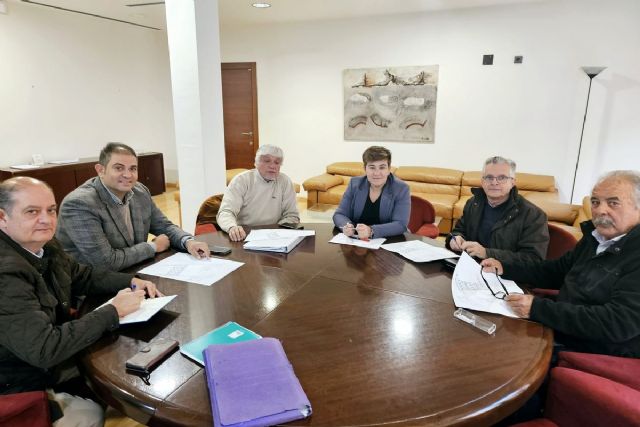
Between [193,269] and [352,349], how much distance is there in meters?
0.88

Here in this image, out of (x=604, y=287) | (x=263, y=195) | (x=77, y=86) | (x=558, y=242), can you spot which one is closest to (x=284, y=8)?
(x=77, y=86)

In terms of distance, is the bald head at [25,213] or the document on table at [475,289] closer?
the bald head at [25,213]

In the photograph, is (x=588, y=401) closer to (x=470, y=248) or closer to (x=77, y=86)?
(x=470, y=248)

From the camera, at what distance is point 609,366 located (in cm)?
116

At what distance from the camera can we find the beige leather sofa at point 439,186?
183 inches

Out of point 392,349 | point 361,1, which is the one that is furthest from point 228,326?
point 361,1

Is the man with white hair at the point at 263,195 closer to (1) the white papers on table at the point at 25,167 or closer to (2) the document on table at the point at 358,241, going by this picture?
(2) the document on table at the point at 358,241

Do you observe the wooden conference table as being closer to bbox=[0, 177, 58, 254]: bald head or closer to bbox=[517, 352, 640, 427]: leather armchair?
bbox=[517, 352, 640, 427]: leather armchair

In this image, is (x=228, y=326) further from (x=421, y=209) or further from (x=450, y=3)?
(x=450, y=3)

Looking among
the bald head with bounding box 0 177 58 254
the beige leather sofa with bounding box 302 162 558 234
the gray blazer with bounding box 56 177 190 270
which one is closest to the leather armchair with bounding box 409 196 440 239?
the beige leather sofa with bounding box 302 162 558 234

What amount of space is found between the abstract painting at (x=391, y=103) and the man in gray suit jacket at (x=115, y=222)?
4334mm

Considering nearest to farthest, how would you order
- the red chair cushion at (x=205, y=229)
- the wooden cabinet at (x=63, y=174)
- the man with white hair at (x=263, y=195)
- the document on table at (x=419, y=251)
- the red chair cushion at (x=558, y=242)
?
the document on table at (x=419, y=251), the red chair cushion at (x=558, y=242), the red chair cushion at (x=205, y=229), the man with white hair at (x=263, y=195), the wooden cabinet at (x=63, y=174)

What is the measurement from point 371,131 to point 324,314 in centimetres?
497

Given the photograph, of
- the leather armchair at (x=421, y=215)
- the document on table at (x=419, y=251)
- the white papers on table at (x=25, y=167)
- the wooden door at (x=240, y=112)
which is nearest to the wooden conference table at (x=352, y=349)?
the document on table at (x=419, y=251)
